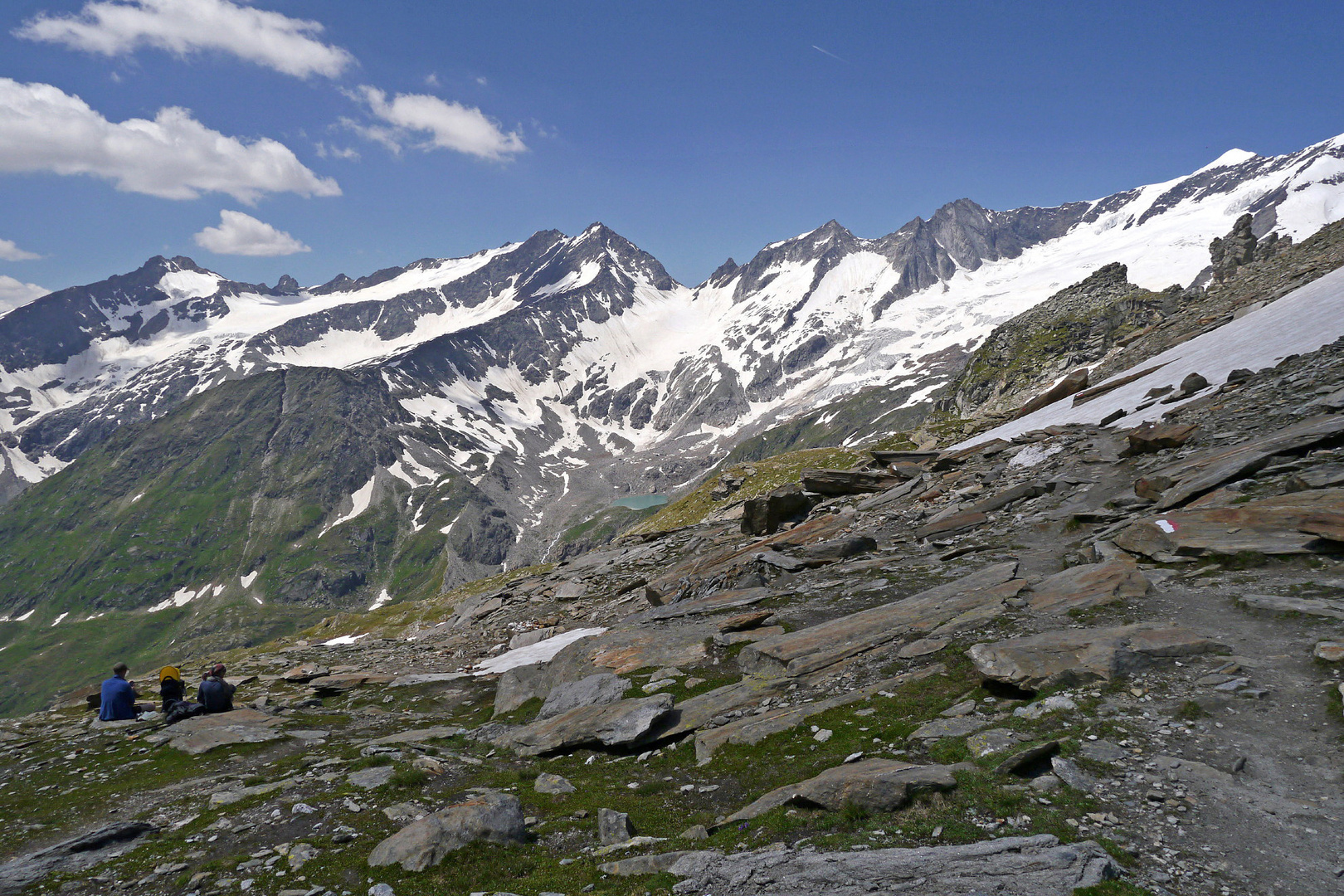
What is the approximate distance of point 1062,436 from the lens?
39.3 meters

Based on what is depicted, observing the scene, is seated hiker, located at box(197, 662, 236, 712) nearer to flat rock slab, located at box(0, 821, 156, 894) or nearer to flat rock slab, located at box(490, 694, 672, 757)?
flat rock slab, located at box(0, 821, 156, 894)

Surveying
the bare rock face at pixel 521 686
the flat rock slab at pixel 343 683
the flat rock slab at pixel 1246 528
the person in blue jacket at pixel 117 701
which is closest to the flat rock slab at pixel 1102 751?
the flat rock slab at pixel 1246 528

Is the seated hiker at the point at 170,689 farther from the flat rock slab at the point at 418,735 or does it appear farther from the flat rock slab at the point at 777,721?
the flat rock slab at the point at 777,721

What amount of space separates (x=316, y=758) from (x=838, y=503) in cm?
3326

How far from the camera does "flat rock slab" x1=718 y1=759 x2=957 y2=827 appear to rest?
36.3ft

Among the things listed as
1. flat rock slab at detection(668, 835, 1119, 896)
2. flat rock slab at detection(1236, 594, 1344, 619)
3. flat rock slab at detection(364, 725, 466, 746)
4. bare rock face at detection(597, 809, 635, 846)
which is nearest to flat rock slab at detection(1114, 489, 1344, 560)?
flat rock slab at detection(1236, 594, 1344, 619)

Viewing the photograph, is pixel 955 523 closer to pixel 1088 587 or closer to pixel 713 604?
pixel 1088 587

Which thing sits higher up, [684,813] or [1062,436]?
[1062,436]

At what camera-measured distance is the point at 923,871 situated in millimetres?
9148

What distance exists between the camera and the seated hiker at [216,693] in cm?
2456

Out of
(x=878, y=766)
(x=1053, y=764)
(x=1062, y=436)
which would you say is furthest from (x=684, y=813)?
(x=1062, y=436)

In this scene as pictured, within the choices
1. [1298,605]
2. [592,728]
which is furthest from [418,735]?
[1298,605]

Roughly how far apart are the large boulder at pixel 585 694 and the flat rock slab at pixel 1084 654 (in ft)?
38.3

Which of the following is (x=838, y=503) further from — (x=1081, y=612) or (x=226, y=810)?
(x=226, y=810)
